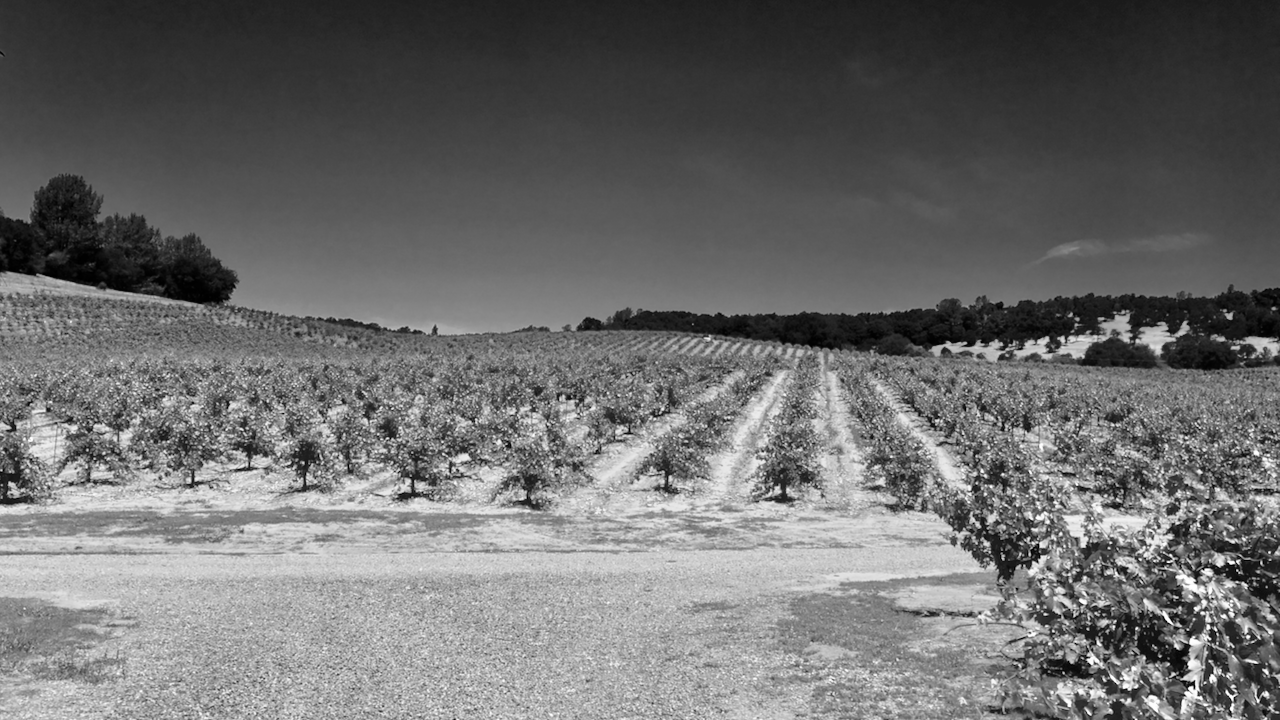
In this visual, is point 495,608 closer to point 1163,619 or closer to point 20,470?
point 1163,619

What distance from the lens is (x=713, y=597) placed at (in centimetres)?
1263

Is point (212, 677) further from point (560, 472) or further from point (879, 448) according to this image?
point (879, 448)

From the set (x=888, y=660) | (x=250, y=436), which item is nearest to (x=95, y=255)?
(x=250, y=436)

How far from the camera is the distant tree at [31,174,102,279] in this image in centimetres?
9400

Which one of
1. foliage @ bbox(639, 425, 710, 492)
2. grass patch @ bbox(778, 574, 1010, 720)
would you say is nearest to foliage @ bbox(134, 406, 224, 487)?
foliage @ bbox(639, 425, 710, 492)

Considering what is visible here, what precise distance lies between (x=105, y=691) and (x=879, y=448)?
20947 millimetres

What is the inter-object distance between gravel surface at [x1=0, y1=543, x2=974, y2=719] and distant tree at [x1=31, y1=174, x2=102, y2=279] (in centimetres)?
9997

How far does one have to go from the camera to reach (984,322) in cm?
13175

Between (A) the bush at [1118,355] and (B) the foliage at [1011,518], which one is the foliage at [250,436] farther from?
(A) the bush at [1118,355]

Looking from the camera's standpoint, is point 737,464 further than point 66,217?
No

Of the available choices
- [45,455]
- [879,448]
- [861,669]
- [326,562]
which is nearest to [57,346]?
[45,455]

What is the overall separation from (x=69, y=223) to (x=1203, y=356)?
143870 mm

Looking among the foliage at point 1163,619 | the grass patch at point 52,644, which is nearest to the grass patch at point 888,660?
the foliage at point 1163,619

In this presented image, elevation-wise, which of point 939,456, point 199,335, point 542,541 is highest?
point 199,335
